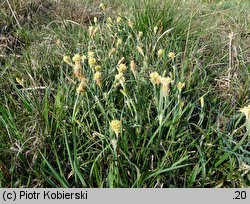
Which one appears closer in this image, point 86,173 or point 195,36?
point 86,173

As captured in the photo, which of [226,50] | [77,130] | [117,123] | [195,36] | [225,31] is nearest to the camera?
[117,123]

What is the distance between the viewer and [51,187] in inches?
50.9

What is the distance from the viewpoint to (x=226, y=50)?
2410mm

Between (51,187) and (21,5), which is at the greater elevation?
(21,5)

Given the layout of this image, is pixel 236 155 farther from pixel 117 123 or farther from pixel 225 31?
pixel 225 31

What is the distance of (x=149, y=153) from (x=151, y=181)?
0.14m

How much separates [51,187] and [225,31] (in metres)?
2.30

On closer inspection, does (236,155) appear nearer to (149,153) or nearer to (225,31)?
(149,153)

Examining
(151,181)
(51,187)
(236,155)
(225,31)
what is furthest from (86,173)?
(225,31)

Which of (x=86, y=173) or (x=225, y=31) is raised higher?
(x=225, y=31)

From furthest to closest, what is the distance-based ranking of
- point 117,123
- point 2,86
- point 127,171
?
1. point 2,86
2. point 127,171
3. point 117,123

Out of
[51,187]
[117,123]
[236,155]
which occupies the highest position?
[117,123]

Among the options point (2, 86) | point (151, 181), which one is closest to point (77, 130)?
point (151, 181)

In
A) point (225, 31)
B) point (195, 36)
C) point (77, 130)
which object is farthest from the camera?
point (225, 31)
